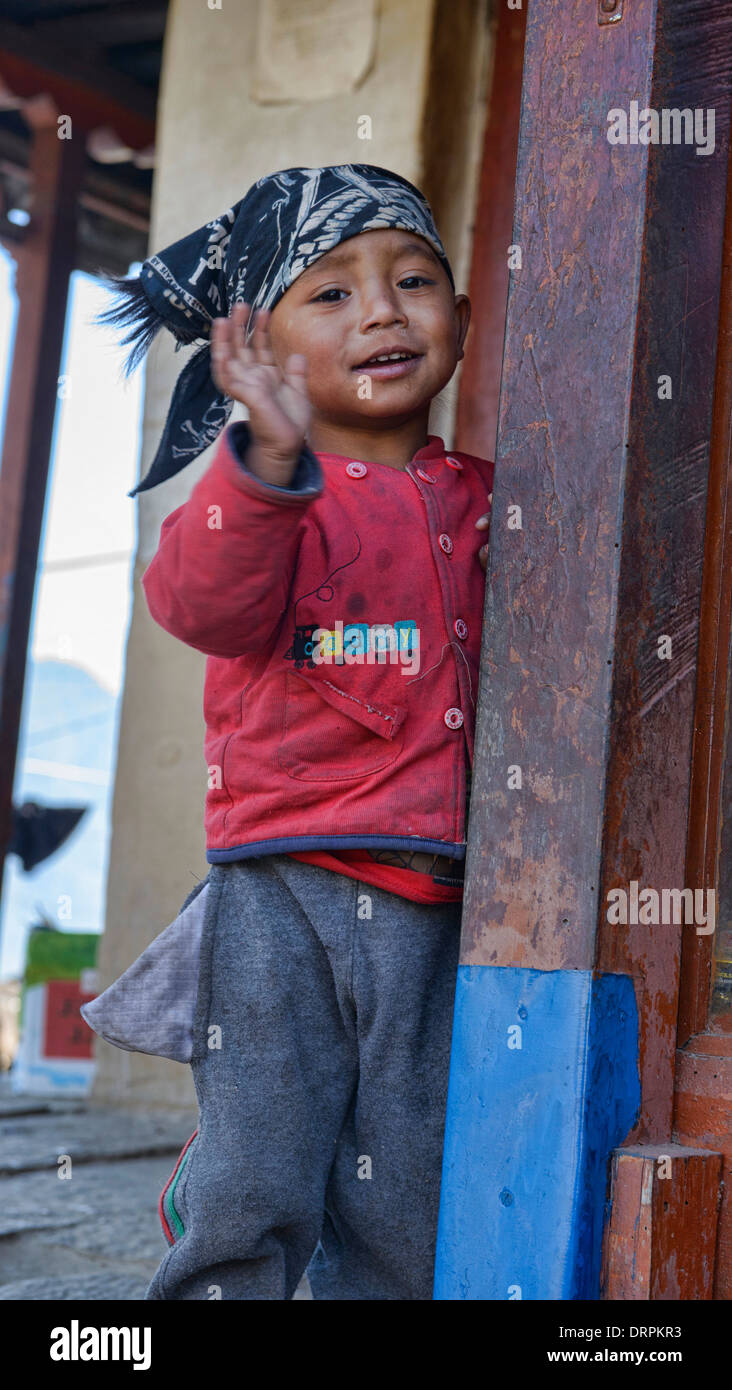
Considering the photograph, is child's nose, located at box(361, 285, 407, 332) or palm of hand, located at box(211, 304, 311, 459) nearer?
palm of hand, located at box(211, 304, 311, 459)

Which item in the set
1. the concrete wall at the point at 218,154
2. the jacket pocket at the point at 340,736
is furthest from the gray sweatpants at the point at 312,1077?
the concrete wall at the point at 218,154

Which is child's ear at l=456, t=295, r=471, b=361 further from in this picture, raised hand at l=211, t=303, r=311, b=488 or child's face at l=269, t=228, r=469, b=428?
raised hand at l=211, t=303, r=311, b=488

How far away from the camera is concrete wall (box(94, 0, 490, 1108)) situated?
306cm

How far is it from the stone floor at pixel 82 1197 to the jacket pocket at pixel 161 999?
25.9 inches

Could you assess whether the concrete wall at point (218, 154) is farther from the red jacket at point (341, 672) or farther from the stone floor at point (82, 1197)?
the red jacket at point (341, 672)

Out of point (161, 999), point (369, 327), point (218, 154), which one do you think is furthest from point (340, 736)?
point (218, 154)

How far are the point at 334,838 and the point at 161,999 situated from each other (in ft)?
0.89

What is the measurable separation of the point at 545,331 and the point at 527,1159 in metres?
0.79

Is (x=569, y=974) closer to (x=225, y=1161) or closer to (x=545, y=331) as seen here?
(x=225, y=1161)

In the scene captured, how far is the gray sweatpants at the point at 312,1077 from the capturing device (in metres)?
1.42

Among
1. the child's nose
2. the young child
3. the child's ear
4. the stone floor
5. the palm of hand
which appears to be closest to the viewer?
the palm of hand

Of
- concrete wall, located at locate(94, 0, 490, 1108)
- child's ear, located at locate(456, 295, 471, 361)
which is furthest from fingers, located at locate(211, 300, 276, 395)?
concrete wall, located at locate(94, 0, 490, 1108)
